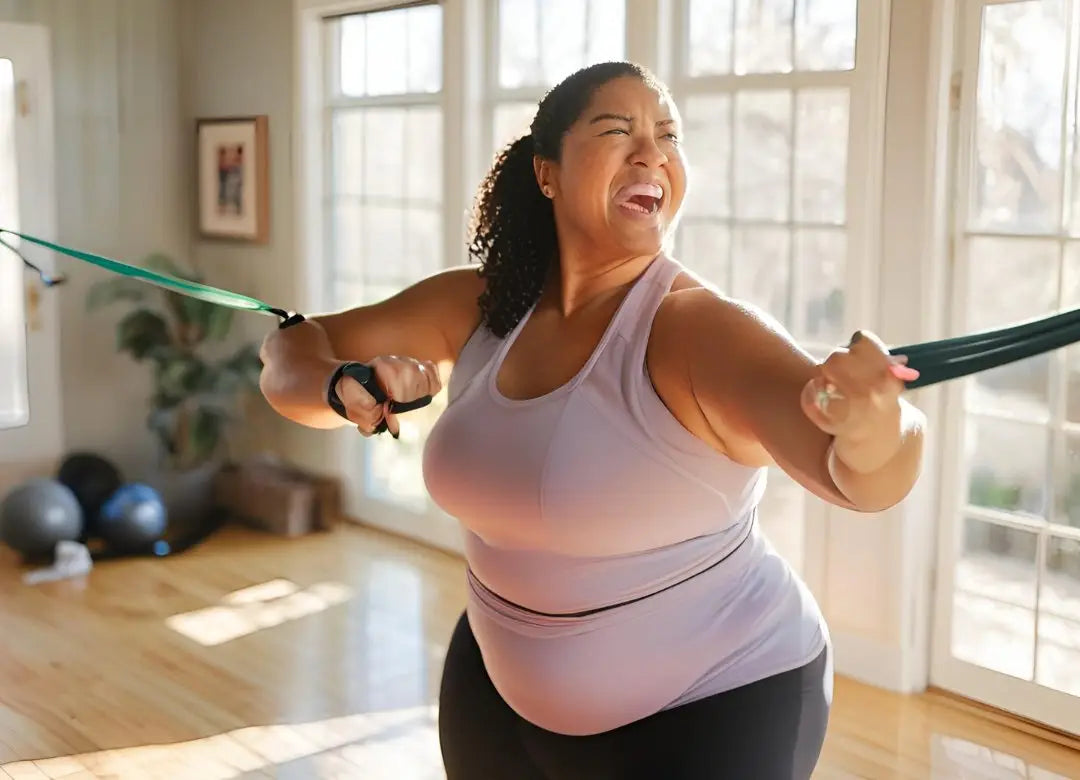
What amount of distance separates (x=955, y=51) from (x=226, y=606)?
2.96m

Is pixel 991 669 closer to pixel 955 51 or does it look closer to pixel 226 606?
pixel 955 51

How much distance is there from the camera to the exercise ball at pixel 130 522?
4883mm

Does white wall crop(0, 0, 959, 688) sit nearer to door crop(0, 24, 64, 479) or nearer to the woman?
door crop(0, 24, 64, 479)

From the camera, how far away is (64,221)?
5.45 m

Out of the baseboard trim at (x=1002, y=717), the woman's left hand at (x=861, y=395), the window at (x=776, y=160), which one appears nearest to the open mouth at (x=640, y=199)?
the woman's left hand at (x=861, y=395)

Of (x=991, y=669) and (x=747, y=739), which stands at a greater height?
(x=747, y=739)

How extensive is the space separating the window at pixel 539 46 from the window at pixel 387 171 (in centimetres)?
29

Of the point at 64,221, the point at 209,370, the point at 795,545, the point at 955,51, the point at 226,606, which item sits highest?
the point at 955,51

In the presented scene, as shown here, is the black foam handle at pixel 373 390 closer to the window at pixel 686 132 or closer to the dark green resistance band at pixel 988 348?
the dark green resistance band at pixel 988 348

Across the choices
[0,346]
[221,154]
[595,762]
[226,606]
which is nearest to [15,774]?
[226,606]

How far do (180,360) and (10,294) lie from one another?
0.82 m

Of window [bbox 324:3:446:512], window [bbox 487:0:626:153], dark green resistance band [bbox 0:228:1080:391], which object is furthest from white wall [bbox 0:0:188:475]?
dark green resistance band [bbox 0:228:1080:391]

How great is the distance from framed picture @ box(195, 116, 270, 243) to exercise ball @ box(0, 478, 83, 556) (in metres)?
1.50

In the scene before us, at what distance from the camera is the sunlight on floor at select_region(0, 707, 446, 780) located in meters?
2.99
